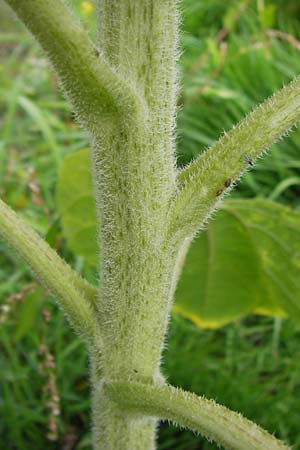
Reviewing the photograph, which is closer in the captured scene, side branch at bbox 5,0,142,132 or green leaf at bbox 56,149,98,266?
side branch at bbox 5,0,142,132

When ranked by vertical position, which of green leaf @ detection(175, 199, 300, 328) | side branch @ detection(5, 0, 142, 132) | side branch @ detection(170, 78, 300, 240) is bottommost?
green leaf @ detection(175, 199, 300, 328)

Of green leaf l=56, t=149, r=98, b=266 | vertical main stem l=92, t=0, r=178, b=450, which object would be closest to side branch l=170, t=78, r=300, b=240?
vertical main stem l=92, t=0, r=178, b=450

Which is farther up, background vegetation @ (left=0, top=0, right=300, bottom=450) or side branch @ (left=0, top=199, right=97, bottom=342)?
side branch @ (left=0, top=199, right=97, bottom=342)

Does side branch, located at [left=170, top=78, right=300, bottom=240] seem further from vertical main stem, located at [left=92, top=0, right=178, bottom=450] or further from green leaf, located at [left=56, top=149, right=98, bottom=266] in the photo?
green leaf, located at [left=56, top=149, right=98, bottom=266]

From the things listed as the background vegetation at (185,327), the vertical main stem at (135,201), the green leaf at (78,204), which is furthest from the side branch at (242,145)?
the green leaf at (78,204)

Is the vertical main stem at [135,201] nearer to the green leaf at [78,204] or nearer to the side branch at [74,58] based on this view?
the side branch at [74,58]

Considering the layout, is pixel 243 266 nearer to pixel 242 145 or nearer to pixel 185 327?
pixel 242 145

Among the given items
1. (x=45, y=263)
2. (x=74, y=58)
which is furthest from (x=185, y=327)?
(x=74, y=58)
